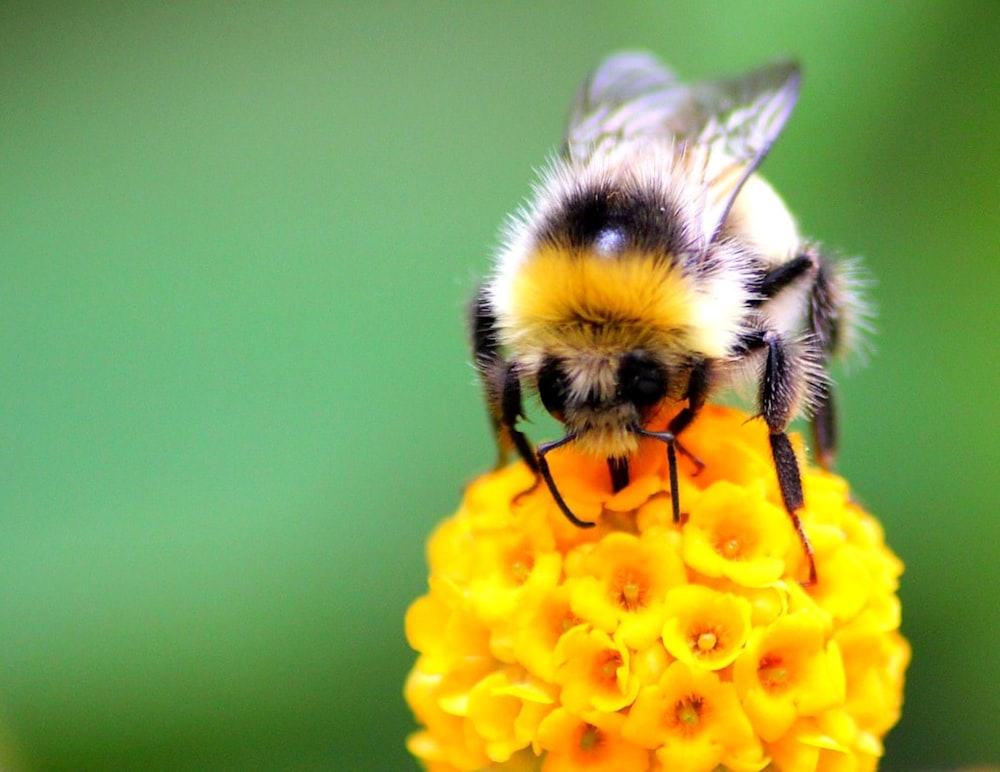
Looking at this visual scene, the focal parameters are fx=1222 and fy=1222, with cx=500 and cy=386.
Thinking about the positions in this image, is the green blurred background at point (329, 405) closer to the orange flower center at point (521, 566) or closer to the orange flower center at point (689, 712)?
the orange flower center at point (521, 566)

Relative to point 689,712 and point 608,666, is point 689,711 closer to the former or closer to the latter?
point 689,712

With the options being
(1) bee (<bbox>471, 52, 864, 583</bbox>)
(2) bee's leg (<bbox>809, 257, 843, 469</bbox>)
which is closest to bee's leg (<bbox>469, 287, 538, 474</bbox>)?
(1) bee (<bbox>471, 52, 864, 583</bbox>)

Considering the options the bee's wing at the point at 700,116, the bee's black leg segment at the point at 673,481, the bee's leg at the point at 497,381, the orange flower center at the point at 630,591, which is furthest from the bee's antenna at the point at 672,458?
the bee's wing at the point at 700,116

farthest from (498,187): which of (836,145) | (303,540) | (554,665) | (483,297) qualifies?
(554,665)

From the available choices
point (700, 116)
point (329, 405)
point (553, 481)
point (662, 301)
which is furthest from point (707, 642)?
point (329, 405)

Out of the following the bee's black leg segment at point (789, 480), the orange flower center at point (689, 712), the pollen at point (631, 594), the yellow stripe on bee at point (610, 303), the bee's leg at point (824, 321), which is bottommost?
the orange flower center at point (689, 712)

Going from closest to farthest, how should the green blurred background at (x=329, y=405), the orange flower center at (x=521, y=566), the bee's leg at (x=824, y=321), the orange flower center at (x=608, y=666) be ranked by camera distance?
the orange flower center at (x=608, y=666) < the orange flower center at (x=521, y=566) < the bee's leg at (x=824, y=321) < the green blurred background at (x=329, y=405)

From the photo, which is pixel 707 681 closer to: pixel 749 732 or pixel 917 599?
pixel 749 732
